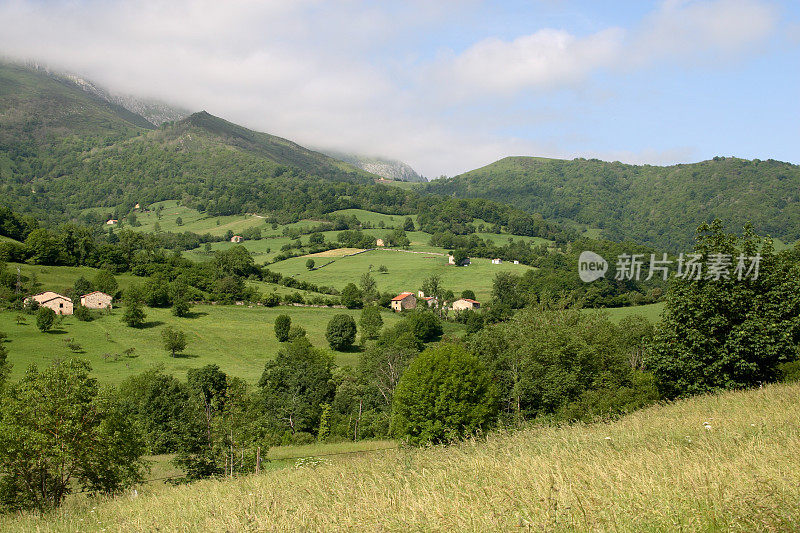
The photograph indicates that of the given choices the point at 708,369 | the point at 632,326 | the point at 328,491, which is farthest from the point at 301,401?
the point at 328,491

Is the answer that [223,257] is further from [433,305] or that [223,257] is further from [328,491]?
[328,491]

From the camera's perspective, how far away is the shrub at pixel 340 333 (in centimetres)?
7275

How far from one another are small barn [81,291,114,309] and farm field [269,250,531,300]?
138 feet

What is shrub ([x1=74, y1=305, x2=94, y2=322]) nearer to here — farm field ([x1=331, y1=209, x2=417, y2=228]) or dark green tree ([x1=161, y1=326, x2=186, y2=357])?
dark green tree ([x1=161, y1=326, x2=186, y2=357])

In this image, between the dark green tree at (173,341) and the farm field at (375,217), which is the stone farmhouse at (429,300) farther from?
the farm field at (375,217)

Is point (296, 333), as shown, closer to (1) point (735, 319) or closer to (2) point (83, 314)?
(2) point (83, 314)

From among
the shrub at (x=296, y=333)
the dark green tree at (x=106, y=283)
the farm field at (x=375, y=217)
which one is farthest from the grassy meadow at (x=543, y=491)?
the farm field at (x=375, y=217)

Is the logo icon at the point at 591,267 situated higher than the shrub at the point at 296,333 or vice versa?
the logo icon at the point at 591,267

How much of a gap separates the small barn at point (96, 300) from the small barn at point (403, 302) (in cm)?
4647

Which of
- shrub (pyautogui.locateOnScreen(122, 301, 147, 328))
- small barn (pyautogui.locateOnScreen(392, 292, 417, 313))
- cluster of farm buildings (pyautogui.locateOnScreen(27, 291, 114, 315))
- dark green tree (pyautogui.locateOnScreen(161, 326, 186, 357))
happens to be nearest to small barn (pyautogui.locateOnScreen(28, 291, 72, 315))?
cluster of farm buildings (pyautogui.locateOnScreen(27, 291, 114, 315))

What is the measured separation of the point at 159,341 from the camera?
216 feet

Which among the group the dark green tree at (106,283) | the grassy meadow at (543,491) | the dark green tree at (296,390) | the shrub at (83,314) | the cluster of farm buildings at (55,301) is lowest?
the dark green tree at (296,390)

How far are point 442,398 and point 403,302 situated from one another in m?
66.5

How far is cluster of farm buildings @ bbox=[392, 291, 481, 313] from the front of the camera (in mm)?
94875
